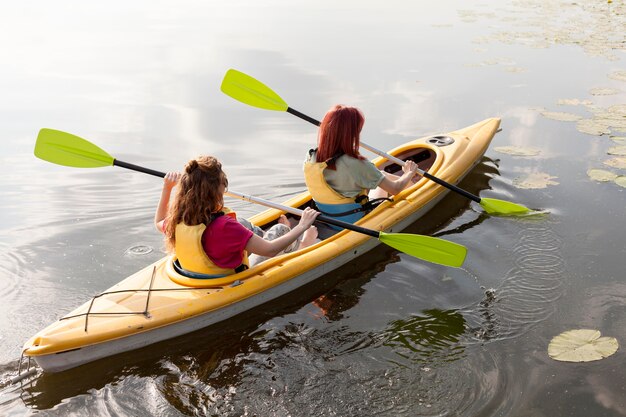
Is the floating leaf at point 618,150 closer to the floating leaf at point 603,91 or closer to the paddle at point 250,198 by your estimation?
the floating leaf at point 603,91

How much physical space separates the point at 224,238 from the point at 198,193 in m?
0.34

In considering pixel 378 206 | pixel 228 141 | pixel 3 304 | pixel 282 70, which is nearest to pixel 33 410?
pixel 3 304

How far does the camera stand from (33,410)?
147 inches

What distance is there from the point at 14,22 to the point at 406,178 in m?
10.2

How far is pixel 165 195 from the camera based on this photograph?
448cm

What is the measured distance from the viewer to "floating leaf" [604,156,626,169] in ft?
22.0

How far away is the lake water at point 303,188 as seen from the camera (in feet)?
12.8

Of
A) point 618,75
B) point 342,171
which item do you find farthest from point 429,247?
point 618,75

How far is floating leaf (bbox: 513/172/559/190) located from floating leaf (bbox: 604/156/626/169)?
2.18 feet

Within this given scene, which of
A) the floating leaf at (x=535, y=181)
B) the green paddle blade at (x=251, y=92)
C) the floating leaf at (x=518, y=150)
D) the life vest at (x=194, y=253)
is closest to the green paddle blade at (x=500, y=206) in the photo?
the floating leaf at (x=535, y=181)

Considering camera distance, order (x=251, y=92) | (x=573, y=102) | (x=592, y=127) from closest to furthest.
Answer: (x=251, y=92) → (x=592, y=127) → (x=573, y=102)

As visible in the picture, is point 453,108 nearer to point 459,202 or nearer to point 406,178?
point 459,202

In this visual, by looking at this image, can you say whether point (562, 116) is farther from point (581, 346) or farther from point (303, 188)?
point (581, 346)

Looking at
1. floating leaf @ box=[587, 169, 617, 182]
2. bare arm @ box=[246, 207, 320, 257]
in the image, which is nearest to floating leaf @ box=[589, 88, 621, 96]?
floating leaf @ box=[587, 169, 617, 182]
